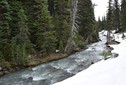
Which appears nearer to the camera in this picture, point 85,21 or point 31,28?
point 31,28

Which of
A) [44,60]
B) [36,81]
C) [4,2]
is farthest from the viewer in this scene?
[44,60]

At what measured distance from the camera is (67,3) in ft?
125

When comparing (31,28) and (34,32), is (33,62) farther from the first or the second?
(31,28)

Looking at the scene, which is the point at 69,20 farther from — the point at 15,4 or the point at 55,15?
the point at 15,4

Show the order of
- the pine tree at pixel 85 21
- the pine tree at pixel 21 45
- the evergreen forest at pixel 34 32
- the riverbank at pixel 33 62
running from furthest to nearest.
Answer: the pine tree at pixel 85 21, the evergreen forest at pixel 34 32, the pine tree at pixel 21 45, the riverbank at pixel 33 62

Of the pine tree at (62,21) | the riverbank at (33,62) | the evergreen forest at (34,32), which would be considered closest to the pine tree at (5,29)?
the evergreen forest at (34,32)

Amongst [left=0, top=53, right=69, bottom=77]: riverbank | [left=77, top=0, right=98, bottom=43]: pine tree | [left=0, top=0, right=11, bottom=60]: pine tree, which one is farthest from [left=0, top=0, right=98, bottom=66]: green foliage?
[left=77, top=0, right=98, bottom=43]: pine tree

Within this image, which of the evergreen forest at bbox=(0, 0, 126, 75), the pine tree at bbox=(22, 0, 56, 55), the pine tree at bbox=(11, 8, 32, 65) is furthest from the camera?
the pine tree at bbox=(22, 0, 56, 55)

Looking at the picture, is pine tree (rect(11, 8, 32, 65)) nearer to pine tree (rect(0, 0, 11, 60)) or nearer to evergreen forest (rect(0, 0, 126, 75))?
evergreen forest (rect(0, 0, 126, 75))

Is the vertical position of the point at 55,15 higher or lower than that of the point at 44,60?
higher

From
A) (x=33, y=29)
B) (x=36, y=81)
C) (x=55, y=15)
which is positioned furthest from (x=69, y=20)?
(x=36, y=81)

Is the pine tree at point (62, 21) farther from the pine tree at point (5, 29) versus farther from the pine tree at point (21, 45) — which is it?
the pine tree at point (5, 29)

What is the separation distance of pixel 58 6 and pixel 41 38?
8852mm

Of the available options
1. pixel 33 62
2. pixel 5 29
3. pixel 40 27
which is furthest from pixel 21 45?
pixel 40 27
